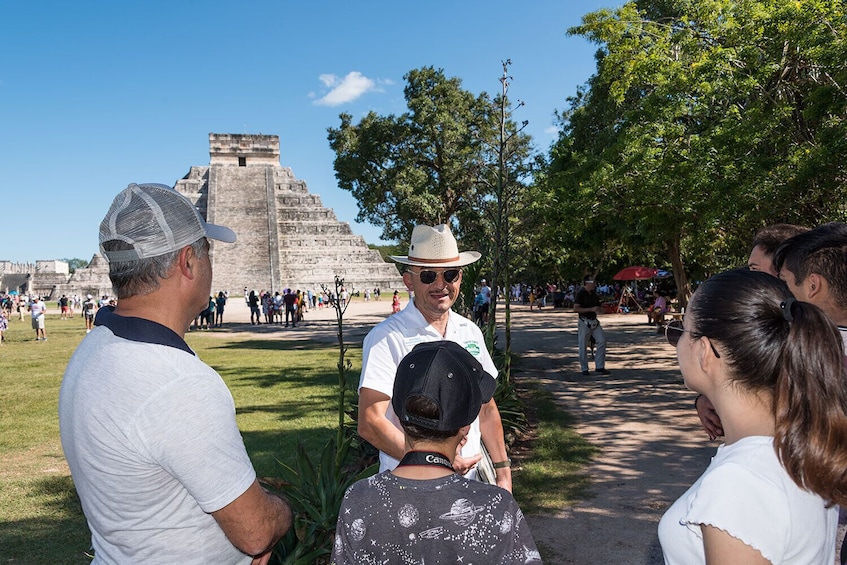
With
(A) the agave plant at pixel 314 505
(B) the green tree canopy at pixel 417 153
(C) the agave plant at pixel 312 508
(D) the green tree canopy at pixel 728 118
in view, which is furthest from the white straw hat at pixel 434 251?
(B) the green tree canopy at pixel 417 153

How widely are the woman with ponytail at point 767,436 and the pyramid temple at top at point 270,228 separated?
151ft

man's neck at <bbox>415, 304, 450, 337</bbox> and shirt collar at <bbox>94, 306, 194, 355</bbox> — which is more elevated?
shirt collar at <bbox>94, 306, 194, 355</bbox>

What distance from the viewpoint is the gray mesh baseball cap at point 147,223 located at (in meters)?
1.84

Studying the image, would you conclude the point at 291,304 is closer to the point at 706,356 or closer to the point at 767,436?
the point at 706,356

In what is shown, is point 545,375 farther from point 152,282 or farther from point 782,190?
point 152,282

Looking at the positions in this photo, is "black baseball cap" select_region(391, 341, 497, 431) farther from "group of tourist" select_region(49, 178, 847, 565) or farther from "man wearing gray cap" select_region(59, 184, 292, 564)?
"man wearing gray cap" select_region(59, 184, 292, 564)

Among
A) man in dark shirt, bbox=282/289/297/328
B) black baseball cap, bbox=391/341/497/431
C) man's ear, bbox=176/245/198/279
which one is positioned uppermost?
man's ear, bbox=176/245/198/279

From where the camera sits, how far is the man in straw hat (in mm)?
2920

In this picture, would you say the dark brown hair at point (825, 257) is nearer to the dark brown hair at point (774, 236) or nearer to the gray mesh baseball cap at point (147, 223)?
the dark brown hair at point (774, 236)

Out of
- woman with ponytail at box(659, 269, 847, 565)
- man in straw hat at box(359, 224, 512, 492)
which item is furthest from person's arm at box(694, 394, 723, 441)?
man in straw hat at box(359, 224, 512, 492)

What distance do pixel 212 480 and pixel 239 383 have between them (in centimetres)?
1058

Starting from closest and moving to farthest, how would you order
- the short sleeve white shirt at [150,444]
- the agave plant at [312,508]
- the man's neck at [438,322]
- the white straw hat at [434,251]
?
the short sleeve white shirt at [150,444] < the man's neck at [438,322] < the white straw hat at [434,251] < the agave plant at [312,508]

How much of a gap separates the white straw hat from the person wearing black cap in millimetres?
1752

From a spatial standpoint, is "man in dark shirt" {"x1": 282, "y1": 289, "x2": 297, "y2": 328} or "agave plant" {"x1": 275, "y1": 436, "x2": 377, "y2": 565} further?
"man in dark shirt" {"x1": 282, "y1": 289, "x2": 297, "y2": 328}
